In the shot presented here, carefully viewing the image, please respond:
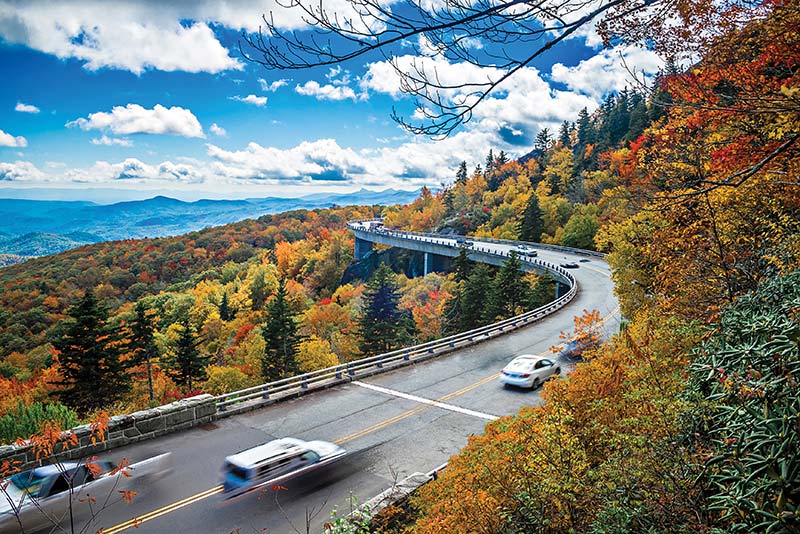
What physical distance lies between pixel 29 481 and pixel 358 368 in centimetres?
1152


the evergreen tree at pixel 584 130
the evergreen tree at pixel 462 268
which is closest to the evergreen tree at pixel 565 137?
the evergreen tree at pixel 584 130

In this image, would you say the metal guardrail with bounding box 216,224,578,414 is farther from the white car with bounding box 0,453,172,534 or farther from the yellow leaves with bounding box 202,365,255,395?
the yellow leaves with bounding box 202,365,255,395

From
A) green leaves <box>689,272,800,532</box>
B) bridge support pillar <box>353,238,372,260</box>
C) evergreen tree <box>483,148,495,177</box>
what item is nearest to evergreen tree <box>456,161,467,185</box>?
evergreen tree <box>483,148,495,177</box>

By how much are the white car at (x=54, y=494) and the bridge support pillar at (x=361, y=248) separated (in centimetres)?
8379

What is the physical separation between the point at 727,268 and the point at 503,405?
841 centimetres

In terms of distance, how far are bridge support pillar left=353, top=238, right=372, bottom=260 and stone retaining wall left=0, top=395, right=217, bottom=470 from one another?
80.1 metres

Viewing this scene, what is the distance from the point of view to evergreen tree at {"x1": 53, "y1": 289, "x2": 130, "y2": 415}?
2717cm

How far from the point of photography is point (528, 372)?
17266mm

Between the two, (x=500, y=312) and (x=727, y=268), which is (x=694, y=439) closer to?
(x=727, y=268)

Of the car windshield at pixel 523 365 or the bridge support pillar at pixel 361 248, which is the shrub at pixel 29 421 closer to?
the car windshield at pixel 523 365

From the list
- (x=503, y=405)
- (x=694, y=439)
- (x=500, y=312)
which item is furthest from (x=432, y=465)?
(x=500, y=312)

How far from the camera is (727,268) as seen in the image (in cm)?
973

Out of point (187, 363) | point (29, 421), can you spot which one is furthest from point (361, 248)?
point (29, 421)

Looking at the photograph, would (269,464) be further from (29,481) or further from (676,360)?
(676,360)
